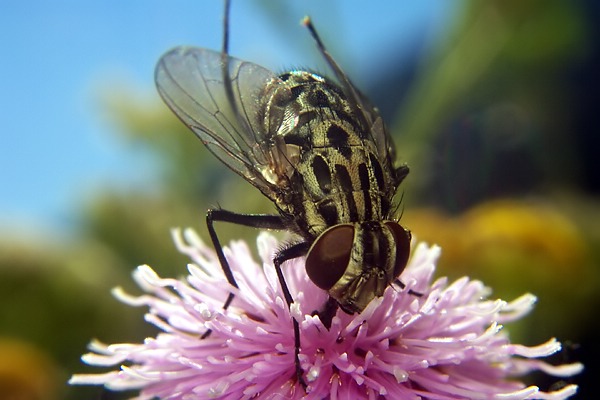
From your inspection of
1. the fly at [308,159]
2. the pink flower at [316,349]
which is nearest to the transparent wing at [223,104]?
the fly at [308,159]

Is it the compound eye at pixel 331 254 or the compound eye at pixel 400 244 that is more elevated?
the compound eye at pixel 400 244

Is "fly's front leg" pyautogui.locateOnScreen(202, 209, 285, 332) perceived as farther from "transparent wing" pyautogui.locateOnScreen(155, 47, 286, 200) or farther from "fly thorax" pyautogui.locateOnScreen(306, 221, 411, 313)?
"fly thorax" pyautogui.locateOnScreen(306, 221, 411, 313)

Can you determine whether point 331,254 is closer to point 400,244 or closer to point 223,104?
point 400,244

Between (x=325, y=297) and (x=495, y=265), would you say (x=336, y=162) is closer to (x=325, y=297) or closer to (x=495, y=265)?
(x=325, y=297)

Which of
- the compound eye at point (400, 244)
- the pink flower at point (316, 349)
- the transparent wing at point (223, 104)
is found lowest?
the pink flower at point (316, 349)

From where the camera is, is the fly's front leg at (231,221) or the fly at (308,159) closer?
the fly at (308,159)

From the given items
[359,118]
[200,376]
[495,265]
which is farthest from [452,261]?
[200,376]

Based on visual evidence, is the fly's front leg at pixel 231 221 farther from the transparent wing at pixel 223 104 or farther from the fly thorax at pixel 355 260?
the fly thorax at pixel 355 260

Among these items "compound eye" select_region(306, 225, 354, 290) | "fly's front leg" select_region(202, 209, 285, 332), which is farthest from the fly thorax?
"fly's front leg" select_region(202, 209, 285, 332)
